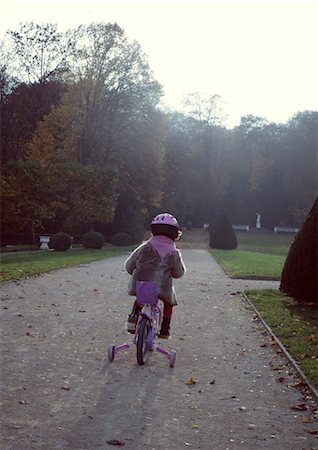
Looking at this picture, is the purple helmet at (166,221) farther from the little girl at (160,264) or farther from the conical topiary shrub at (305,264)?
the conical topiary shrub at (305,264)

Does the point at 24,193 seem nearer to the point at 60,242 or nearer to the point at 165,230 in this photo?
the point at 60,242

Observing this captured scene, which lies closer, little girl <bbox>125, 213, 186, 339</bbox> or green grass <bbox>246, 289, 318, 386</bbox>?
little girl <bbox>125, 213, 186, 339</bbox>

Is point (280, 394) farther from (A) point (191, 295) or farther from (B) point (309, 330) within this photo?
(A) point (191, 295)

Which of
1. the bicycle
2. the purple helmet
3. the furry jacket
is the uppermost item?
the purple helmet

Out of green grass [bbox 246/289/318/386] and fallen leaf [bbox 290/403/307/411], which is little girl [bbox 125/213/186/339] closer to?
green grass [bbox 246/289/318/386]

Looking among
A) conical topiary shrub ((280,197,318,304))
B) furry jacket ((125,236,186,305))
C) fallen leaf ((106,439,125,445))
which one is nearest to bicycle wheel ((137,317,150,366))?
furry jacket ((125,236,186,305))

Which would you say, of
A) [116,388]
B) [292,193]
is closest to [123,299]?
[116,388]

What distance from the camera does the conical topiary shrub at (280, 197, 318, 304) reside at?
12.4 metres

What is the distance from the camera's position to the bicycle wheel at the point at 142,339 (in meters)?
6.57

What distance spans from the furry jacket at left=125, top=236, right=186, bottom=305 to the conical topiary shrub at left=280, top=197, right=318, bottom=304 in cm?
621

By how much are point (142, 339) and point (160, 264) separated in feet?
2.77

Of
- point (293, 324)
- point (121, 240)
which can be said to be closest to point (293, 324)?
point (293, 324)

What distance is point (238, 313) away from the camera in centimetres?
1126

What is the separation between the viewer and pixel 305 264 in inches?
492
